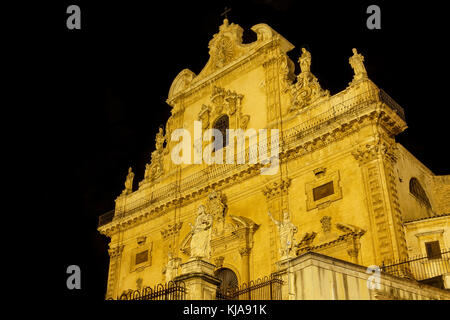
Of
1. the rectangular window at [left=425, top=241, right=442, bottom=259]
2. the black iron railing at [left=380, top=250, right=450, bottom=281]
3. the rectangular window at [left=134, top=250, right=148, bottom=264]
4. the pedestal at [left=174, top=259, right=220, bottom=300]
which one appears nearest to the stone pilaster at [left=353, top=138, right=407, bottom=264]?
the black iron railing at [left=380, top=250, right=450, bottom=281]

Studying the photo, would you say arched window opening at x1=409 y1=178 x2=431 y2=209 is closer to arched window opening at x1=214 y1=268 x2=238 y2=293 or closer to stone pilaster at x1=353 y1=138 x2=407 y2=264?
stone pilaster at x1=353 y1=138 x2=407 y2=264

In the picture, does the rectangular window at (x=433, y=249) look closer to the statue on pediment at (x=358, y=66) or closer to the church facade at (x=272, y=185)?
the church facade at (x=272, y=185)

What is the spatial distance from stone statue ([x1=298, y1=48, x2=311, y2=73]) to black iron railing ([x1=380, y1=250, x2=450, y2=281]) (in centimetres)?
834

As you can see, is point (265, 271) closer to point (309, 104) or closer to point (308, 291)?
point (309, 104)

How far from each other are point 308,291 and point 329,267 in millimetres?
642

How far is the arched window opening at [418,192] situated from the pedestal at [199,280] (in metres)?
9.14

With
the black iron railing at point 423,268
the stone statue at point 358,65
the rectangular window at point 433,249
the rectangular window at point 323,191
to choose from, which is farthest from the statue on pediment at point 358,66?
the black iron railing at point 423,268

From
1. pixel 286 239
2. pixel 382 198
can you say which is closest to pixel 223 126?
pixel 382 198

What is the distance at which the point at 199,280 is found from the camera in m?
10.6

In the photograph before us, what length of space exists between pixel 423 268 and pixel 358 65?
23.1 feet

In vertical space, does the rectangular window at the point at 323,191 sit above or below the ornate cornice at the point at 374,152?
below

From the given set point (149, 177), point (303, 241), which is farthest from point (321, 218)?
point (149, 177)

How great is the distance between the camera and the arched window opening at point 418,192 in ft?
57.4

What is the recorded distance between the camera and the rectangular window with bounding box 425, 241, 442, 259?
47.9ft
